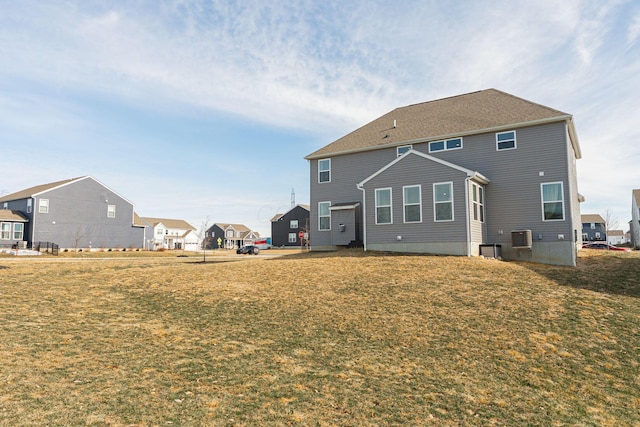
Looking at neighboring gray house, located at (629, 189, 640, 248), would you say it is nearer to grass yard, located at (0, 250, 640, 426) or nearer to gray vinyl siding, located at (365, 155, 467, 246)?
gray vinyl siding, located at (365, 155, 467, 246)

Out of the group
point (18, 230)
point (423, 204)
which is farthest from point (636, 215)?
point (18, 230)

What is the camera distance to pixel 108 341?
23.9 ft

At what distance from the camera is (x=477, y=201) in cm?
1894

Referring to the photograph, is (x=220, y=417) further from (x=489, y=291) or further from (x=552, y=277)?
(x=552, y=277)

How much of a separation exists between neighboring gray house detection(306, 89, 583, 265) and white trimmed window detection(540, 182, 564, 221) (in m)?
0.04

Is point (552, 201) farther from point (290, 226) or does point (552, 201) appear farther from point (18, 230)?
point (290, 226)

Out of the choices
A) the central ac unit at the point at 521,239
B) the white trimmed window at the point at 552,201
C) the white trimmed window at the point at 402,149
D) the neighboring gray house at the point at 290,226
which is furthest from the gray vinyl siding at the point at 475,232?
the neighboring gray house at the point at 290,226

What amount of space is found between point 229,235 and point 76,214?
45.8 metres

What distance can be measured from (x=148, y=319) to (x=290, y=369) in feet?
14.3

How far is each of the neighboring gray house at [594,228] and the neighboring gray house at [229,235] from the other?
221 ft

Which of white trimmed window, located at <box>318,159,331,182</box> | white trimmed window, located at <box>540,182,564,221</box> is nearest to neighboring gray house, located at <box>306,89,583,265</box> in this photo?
white trimmed window, located at <box>540,182,564,221</box>

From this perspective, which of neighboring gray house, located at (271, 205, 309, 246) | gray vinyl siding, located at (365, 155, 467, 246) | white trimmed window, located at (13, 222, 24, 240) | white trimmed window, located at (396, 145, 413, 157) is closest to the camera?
gray vinyl siding, located at (365, 155, 467, 246)

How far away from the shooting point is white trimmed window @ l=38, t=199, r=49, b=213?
136ft

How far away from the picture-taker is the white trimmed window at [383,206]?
19938mm
